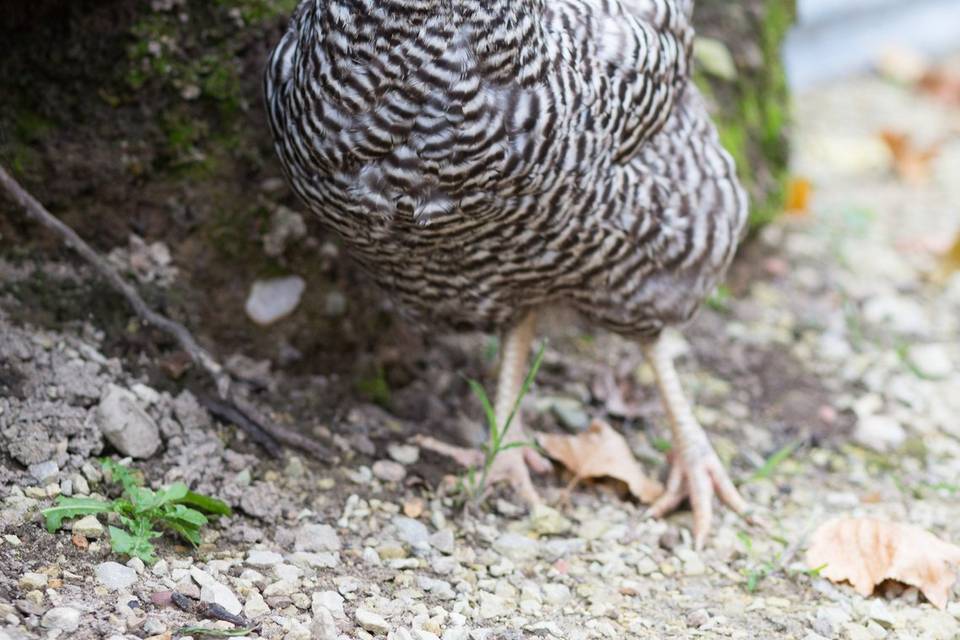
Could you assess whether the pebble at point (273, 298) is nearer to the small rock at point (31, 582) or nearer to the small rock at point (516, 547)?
the small rock at point (516, 547)

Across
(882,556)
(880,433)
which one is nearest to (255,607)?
(882,556)

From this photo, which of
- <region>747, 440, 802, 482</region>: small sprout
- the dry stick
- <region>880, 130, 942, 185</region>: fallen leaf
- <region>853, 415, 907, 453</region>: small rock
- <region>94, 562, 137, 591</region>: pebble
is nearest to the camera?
<region>94, 562, 137, 591</region>: pebble

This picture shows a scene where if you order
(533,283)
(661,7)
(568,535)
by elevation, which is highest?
(661,7)

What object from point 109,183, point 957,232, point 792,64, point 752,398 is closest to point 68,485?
point 109,183

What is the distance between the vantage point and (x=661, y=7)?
Result: 260 cm

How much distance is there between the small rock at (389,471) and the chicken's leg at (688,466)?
647mm

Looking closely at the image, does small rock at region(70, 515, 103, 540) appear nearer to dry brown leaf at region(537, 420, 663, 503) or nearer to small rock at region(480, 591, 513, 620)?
small rock at region(480, 591, 513, 620)

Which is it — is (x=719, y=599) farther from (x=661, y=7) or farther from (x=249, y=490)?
(x=661, y=7)

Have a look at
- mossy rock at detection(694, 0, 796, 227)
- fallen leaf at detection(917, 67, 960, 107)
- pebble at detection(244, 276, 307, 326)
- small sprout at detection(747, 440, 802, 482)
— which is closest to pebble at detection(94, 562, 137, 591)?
pebble at detection(244, 276, 307, 326)

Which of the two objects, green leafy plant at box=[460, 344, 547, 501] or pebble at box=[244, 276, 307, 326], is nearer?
green leafy plant at box=[460, 344, 547, 501]

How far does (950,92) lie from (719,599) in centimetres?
429

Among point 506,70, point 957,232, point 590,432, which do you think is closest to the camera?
point 506,70

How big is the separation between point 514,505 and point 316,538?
58 centimetres

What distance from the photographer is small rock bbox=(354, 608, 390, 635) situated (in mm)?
2061
